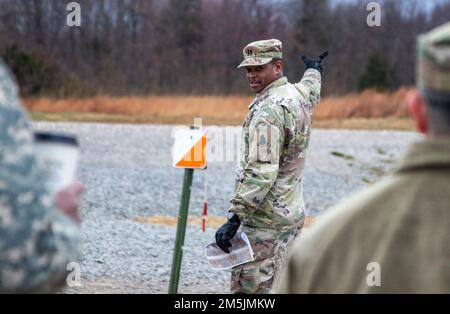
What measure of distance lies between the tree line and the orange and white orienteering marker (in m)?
32.9

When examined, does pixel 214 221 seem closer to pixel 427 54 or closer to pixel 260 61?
pixel 260 61

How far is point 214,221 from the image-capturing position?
16469 millimetres

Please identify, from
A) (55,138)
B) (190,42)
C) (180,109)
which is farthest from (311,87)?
(190,42)

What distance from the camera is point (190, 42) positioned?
5072cm

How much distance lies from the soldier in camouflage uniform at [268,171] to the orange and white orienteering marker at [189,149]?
4.54ft

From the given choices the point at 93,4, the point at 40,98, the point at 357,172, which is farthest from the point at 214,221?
the point at 93,4

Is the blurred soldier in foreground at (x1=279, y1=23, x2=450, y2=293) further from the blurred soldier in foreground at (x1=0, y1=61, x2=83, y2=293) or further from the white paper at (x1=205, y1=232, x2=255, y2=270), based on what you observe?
→ the white paper at (x1=205, y1=232, x2=255, y2=270)

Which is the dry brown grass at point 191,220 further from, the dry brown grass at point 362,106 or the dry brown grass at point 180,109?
the dry brown grass at point 362,106

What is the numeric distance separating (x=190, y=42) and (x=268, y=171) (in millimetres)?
44083

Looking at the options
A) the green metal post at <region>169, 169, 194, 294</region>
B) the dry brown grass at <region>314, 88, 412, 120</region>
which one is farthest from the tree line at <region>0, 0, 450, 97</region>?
the green metal post at <region>169, 169, 194, 294</region>

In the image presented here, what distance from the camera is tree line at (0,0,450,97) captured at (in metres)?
44.0

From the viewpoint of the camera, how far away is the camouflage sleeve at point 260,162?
22.9ft

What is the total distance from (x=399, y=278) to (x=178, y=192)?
17102mm
